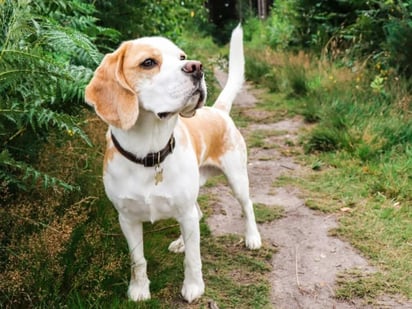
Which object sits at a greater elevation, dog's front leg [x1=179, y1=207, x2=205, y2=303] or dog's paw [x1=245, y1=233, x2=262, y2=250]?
dog's front leg [x1=179, y1=207, x2=205, y2=303]

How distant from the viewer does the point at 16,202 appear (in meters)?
3.25

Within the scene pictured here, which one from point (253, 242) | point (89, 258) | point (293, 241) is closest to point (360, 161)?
point (293, 241)

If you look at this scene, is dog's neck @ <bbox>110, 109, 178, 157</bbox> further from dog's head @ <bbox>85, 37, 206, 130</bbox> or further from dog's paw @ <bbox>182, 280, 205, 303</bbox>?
dog's paw @ <bbox>182, 280, 205, 303</bbox>

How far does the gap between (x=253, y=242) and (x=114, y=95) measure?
1.72 m

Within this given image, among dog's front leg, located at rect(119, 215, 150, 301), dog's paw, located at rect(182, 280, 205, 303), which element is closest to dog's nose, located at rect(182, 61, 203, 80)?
dog's front leg, located at rect(119, 215, 150, 301)

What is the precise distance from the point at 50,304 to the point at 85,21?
2.17 metres

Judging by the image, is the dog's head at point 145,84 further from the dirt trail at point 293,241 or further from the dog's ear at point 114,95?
the dirt trail at point 293,241

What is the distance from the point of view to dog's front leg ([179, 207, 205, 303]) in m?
3.08

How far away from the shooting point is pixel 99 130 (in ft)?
15.1

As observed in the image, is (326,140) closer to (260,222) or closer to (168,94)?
(260,222)

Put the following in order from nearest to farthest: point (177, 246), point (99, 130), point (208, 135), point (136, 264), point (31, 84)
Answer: point (31, 84), point (136, 264), point (208, 135), point (177, 246), point (99, 130)

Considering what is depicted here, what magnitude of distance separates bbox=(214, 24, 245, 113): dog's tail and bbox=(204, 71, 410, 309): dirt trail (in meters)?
0.97

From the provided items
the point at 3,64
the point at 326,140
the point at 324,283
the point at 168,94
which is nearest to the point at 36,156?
the point at 3,64

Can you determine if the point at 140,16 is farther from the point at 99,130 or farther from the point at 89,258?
the point at 89,258
